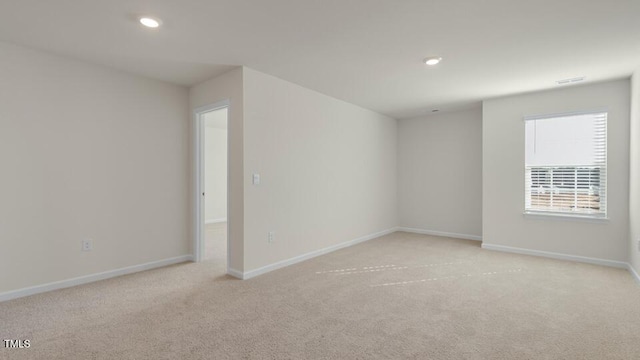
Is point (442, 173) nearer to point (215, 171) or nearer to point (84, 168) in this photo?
point (215, 171)

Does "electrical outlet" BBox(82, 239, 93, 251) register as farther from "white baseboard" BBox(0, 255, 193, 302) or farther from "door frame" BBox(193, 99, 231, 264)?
"door frame" BBox(193, 99, 231, 264)

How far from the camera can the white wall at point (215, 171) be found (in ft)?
26.1

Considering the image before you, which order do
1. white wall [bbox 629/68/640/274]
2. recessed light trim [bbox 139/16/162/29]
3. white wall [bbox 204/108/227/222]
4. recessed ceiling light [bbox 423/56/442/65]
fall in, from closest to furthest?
recessed light trim [bbox 139/16/162/29], recessed ceiling light [bbox 423/56/442/65], white wall [bbox 629/68/640/274], white wall [bbox 204/108/227/222]

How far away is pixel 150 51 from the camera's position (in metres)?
3.09

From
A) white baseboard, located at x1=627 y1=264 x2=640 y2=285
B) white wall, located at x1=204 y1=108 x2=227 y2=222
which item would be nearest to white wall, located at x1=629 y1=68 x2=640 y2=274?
white baseboard, located at x1=627 y1=264 x2=640 y2=285

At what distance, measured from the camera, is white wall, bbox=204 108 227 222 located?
7957 millimetres

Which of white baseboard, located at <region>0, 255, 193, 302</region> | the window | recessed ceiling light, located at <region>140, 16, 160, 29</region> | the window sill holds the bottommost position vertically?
white baseboard, located at <region>0, 255, 193, 302</region>

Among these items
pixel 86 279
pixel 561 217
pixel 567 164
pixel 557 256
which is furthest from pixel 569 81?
pixel 86 279

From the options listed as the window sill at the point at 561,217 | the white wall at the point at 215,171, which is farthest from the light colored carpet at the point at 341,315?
the white wall at the point at 215,171

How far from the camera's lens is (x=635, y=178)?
143 inches

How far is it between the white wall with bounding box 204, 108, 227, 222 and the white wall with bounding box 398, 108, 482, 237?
4657 millimetres

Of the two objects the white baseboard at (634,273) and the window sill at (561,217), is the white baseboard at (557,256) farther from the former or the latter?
the window sill at (561,217)

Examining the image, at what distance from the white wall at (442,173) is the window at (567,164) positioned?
1.02m

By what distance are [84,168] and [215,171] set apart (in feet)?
15.7
